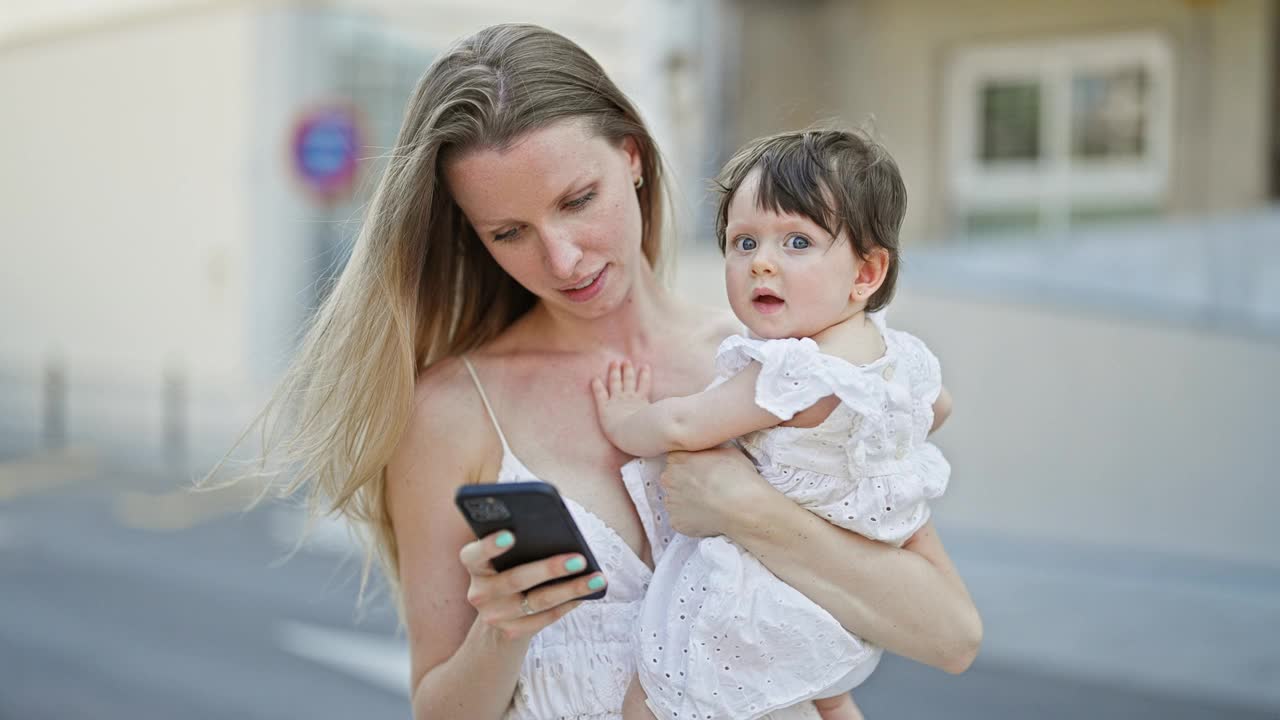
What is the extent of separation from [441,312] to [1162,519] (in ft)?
23.1

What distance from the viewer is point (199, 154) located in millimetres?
15172

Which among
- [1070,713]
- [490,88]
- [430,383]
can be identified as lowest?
[1070,713]

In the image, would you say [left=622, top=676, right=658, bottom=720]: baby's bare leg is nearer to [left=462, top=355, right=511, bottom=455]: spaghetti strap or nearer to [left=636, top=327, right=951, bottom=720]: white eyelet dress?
[left=636, top=327, right=951, bottom=720]: white eyelet dress

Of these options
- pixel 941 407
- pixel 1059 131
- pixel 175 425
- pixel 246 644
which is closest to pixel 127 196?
pixel 175 425

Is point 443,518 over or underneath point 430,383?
underneath

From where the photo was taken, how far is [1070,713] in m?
5.82

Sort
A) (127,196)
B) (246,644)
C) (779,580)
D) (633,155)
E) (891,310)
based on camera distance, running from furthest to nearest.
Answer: (127,196)
(891,310)
(246,644)
(633,155)
(779,580)

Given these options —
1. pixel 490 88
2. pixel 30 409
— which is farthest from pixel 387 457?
pixel 30 409

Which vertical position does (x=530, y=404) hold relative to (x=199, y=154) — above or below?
below

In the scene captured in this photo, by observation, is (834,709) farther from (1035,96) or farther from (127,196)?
(127,196)

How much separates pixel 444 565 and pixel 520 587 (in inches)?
16.0

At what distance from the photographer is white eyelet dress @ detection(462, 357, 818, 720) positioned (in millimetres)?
2100

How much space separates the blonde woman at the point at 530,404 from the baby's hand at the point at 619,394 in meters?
0.04

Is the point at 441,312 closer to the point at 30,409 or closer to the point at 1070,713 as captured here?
the point at 1070,713
